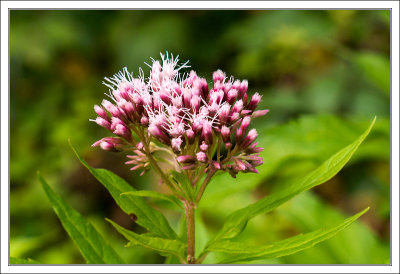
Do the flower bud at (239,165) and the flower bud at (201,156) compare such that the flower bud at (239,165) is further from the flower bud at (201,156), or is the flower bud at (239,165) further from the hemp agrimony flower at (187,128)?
the flower bud at (201,156)

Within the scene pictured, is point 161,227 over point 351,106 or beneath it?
beneath

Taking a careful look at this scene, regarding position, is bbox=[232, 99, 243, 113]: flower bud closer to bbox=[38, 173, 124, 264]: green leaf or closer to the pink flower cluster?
the pink flower cluster

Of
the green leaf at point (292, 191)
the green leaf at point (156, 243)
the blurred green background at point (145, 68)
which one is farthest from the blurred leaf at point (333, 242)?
the green leaf at point (156, 243)

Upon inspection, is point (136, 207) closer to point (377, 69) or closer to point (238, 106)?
point (238, 106)

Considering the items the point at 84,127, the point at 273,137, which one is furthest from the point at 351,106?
the point at 84,127

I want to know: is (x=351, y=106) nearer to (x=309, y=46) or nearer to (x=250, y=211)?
(x=309, y=46)

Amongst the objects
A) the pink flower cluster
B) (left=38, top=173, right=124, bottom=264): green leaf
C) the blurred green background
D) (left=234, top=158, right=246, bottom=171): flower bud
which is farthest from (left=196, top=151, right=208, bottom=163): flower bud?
the blurred green background
